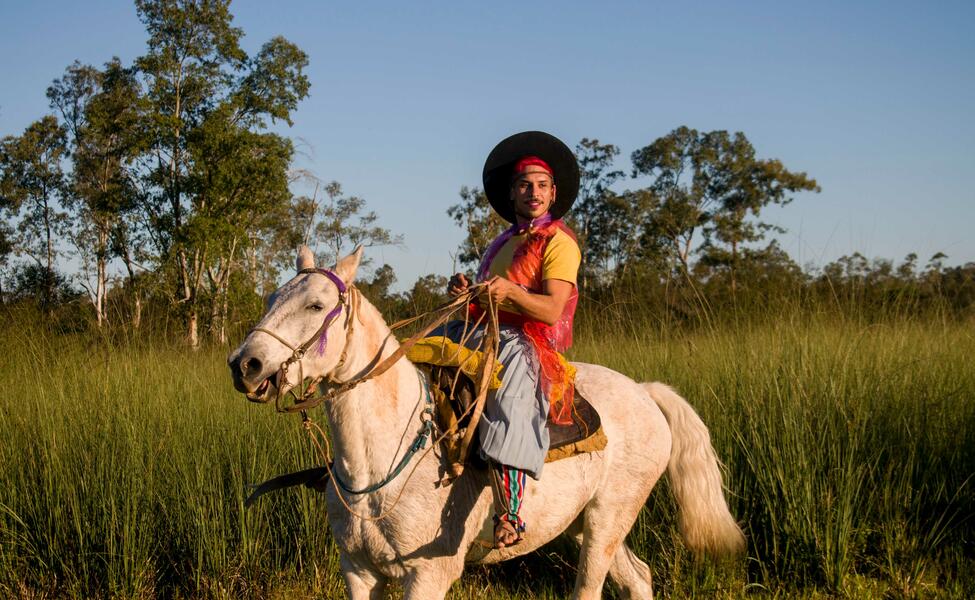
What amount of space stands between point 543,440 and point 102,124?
31350 millimetres

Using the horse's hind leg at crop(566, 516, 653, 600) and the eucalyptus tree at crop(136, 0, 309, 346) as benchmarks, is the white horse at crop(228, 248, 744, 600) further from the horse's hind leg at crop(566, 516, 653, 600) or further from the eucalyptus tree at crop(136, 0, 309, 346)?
the eucalyptus tree at crop(136, 0, 309, 346)

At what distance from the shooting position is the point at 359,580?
10.7 ft

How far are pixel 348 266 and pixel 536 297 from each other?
895mm

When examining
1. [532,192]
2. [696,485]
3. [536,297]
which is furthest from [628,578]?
[532,192]

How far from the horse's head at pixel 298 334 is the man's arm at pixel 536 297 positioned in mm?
652

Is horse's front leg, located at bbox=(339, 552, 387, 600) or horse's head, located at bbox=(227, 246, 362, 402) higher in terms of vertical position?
horse's head, located at bbox=(227, 246, 362, 402)

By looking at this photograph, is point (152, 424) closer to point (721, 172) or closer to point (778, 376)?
point (778, 376)

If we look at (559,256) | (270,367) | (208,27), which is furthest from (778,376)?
(208,27)

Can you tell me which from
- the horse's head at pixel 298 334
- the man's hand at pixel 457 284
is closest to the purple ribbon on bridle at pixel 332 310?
the horse's head at pixel 298 334

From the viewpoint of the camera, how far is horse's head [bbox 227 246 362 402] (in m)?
2.60

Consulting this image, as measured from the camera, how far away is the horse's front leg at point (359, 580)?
10.7 ft

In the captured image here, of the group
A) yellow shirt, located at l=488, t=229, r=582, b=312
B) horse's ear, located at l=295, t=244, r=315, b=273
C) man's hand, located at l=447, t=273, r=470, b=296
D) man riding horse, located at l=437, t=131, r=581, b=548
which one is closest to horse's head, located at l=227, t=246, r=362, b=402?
horse's ear, located at l=295, t=244, r=315, b=273

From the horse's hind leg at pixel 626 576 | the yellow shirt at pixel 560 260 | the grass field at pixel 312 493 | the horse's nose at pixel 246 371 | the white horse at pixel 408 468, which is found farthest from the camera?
the grass field at pixel 312 493

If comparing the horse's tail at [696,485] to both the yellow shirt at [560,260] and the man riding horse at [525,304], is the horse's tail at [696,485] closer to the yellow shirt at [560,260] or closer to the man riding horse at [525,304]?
the man riding horse at [525,304]
